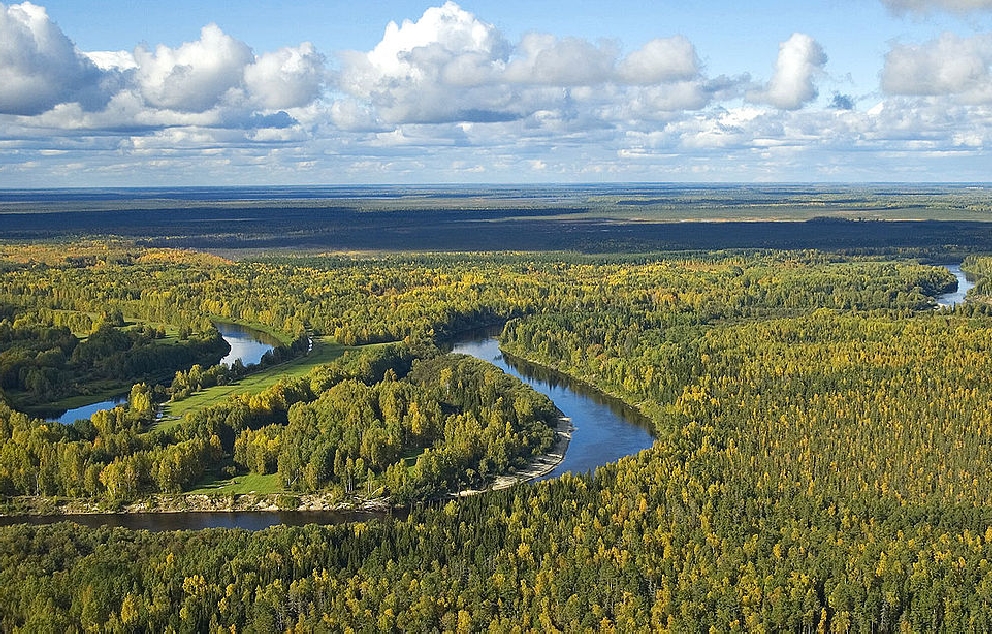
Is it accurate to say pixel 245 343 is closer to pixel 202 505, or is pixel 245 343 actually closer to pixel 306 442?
pixel 306 442

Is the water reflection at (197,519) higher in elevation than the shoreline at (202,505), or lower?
lower

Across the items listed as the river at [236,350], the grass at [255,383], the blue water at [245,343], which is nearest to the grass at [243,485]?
the grass at [255,383]

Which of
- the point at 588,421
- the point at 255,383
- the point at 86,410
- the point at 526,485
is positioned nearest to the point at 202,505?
the point at 526,485

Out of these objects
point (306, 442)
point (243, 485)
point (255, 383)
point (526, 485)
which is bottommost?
point (243, 485)

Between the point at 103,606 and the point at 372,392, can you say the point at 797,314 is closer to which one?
the point at 372,392

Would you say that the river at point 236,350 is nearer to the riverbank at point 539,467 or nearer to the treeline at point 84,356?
the treeline at point 84,356

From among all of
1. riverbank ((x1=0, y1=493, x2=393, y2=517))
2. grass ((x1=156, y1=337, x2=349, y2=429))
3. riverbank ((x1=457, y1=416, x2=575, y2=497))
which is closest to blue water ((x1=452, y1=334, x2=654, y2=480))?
riverbank ((x1=457, y1=416, x2=575, y2=497))

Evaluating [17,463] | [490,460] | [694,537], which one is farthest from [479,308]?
[694,537]
